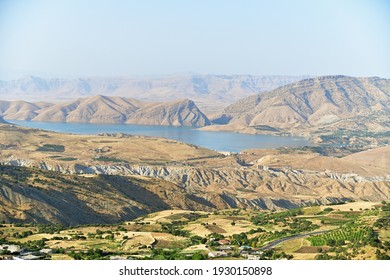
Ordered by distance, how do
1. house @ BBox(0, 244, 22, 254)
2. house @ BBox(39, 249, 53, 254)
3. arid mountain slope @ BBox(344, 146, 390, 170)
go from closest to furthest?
house @ BBox(0, 244, 22, 254), house @ BBox(39, 249, 53, 254), arid mountain slope @ BBox(344, 146, 390, 170)

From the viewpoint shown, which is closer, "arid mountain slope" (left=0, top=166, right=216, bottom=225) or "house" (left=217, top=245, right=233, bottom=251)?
"house" (left=217, top=245, right=233, bottom=251)

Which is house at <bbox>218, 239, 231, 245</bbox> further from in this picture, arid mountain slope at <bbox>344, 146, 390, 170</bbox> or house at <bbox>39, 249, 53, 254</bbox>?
arid mountain slope at <bbox>344, 146, 390, 170</bbox>

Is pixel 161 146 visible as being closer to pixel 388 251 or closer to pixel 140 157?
pixel 140 157

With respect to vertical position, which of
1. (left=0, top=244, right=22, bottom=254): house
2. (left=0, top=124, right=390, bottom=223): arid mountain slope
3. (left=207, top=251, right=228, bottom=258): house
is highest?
(left=207, top=251, right=228, bottom=258): house

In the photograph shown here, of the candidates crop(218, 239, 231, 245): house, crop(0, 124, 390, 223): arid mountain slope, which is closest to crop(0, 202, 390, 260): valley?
crop(218, 239, 231, 245): house

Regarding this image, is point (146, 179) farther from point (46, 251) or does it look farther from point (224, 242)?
point (46, 251)

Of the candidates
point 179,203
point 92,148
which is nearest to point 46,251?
point 179,203

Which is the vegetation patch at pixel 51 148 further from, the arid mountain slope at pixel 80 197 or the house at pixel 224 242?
the house at pixel 224 242

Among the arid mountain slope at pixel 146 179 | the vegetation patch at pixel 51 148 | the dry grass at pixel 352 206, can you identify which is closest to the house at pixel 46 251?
the arid mountain slope at pixel 146 179

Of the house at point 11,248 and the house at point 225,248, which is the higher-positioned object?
the house at point 11,248

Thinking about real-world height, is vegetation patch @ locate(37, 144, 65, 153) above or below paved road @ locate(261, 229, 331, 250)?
above

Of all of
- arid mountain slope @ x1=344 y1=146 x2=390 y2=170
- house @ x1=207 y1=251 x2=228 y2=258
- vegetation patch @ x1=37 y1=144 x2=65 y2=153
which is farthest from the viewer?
vegetation patch @ x1=37 y1=144 x2=65 y2=153
